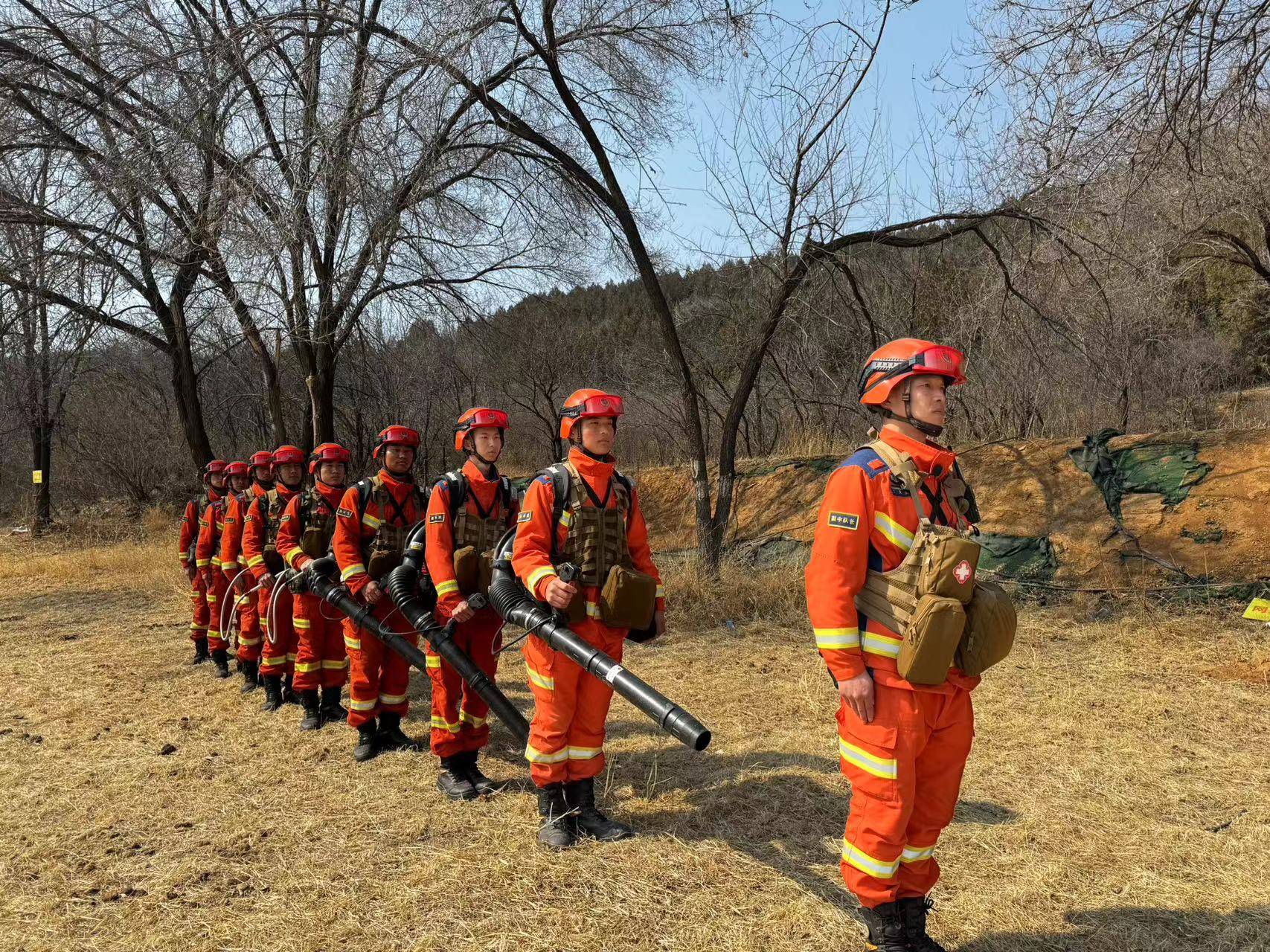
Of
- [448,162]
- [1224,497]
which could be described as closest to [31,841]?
[448,162]

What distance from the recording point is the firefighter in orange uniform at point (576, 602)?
12.6 feet

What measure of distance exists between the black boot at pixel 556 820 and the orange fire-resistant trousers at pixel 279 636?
11.0 feet

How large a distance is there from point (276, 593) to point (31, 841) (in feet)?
8.48

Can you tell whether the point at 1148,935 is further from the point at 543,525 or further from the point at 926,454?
the point at 543,525

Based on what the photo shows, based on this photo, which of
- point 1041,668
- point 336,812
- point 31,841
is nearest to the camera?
point 31,841

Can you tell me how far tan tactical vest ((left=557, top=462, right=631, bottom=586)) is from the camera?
156 inches

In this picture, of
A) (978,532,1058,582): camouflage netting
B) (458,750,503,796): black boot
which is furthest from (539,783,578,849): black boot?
(978,532,1058,582): camouflage netting

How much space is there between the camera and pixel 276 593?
6473mm

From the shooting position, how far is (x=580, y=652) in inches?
139

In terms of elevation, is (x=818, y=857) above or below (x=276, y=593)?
below

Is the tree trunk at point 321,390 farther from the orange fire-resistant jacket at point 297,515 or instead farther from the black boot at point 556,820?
the black boot at point 556,820

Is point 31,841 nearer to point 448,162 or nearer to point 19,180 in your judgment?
point 448,162

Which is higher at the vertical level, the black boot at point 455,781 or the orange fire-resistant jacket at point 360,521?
the orange fire-resistant jacket at point 360,521

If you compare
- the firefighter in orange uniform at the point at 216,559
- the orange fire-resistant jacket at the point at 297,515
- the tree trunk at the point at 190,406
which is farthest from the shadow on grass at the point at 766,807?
the tree trunk at the point at 190,406
